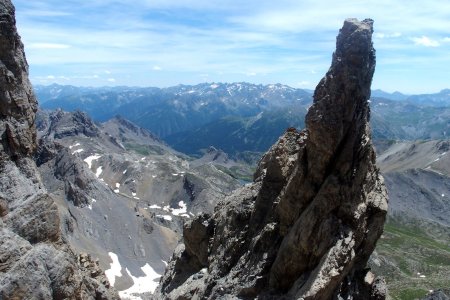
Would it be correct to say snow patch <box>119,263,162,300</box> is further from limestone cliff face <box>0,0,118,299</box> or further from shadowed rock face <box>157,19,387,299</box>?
shadowed rock face <box>157,19,387,299</box>

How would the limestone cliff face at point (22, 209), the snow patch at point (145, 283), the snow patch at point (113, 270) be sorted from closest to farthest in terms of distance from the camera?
the limestone cliff face at point (22, 209), the snow patch at point (145, 283), the snow patch at point (113, 270)

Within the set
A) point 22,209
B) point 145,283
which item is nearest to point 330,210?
point 22,209

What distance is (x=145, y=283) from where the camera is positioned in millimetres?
143250

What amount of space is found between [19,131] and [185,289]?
17045 millimetres

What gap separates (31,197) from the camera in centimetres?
2886

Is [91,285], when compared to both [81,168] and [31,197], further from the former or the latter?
[81,168]

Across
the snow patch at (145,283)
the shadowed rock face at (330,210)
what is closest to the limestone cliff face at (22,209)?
the shadowed rock face at (330,210)

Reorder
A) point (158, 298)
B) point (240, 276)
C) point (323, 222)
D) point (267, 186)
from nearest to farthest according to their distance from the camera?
1. point (323, 222)
2. point (240, 276)
3. point (267, 186)
4. point (158, 298)

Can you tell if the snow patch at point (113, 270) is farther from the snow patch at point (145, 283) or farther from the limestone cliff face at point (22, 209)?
the limestone cliff face at point (22, 209)

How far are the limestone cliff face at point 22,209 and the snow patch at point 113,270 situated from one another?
10952 cm

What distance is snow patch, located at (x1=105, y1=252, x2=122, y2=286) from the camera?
456ft

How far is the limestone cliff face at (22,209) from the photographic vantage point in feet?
84.1

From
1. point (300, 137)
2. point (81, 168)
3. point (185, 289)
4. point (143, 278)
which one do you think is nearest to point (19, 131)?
point (185, 289)

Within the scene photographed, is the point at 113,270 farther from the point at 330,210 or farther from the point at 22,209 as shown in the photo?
the point at 330,210
